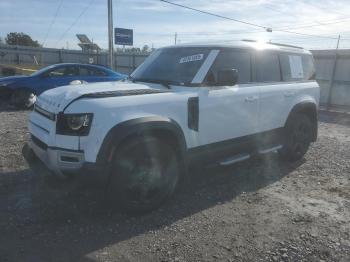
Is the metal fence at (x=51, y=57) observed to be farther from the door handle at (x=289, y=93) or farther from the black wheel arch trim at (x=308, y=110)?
the door handle at (x=289, y=93)

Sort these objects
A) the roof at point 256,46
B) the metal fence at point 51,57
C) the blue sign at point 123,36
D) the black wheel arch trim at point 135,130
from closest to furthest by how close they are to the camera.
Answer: the black wheel arch trim at point 135,130 < the roof at point 256,46 < the blue sign at point 123,36 < the metal fence at point 51,57

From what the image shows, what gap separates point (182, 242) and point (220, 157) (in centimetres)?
161

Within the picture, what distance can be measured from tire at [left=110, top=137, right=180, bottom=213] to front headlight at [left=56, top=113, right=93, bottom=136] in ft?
1.38

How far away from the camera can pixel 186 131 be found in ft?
14.5

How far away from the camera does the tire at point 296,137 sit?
20.5 feet

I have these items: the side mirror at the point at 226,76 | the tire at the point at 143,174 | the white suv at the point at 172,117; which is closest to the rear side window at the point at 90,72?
the white suv at the point at 172,117

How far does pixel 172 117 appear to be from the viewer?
4.24m

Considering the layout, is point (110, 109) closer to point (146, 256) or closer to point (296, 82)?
point (146, 256)

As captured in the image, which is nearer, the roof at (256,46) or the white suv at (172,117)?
the white suv at (172,117)

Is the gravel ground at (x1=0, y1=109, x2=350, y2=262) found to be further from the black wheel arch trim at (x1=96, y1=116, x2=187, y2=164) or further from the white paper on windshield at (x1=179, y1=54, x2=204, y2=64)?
the white paper on windshield at (x1=179, y1=54, x2=204, y2=64)

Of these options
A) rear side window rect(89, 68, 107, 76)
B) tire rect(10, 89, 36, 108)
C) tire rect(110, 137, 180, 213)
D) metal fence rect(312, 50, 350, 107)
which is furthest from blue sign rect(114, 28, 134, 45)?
tire rect(110, 137, 180, 213)

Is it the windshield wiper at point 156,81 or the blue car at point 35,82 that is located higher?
the windshield wiper at point 156,81

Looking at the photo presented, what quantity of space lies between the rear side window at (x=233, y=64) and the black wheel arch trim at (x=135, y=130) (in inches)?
36.5

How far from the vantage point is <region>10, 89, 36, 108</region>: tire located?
11477 millimetres
